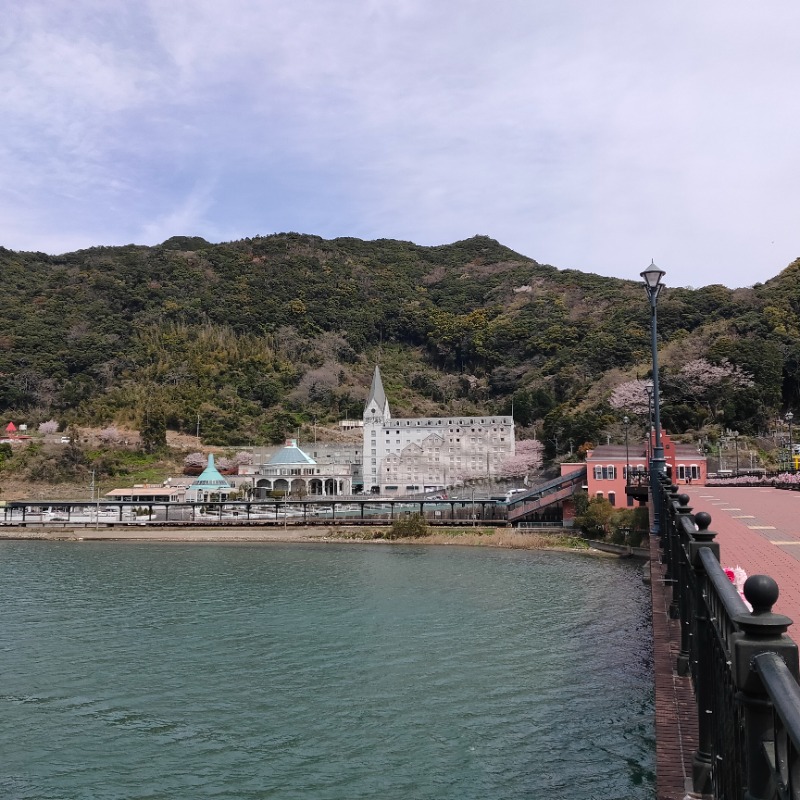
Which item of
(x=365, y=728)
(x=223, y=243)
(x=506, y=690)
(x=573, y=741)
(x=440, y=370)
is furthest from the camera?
(x=223, y=243)

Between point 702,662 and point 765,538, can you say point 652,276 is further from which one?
point 702,662

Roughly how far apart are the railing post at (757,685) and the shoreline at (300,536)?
39.9 metres

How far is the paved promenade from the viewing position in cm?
934

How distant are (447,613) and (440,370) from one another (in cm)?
9692

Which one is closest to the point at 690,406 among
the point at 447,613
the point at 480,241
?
the point at 447,613

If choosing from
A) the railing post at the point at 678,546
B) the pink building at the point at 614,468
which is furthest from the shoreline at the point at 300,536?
the railing post at the point at 678,546

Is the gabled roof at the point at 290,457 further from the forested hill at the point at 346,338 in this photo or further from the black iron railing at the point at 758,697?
the black iron railing at the point at 758,697

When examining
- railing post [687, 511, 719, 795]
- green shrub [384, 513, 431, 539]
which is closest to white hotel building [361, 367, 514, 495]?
green shrub [384, 513, 431, 539]

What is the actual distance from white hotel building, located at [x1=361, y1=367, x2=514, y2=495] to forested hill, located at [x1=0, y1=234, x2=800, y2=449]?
5136 millimetres

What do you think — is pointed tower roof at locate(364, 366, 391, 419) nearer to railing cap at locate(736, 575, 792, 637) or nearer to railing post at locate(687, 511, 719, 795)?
railing post at locate(687, 511, 719, 795)

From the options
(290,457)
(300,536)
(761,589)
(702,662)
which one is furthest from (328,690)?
(290,457)

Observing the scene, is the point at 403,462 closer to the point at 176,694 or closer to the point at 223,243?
the point at 176,694

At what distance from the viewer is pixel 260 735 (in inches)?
531

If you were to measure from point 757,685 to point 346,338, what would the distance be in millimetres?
120278
